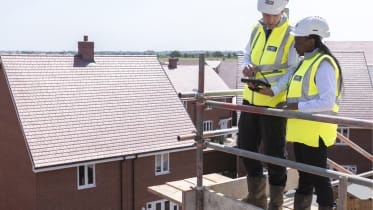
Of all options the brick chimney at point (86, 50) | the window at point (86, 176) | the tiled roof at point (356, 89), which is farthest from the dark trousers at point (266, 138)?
the tiled roof at point (356, 89)

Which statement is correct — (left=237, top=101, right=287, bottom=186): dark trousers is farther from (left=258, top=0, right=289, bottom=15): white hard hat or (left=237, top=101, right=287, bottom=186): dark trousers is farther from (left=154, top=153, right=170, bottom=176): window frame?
(left=154, top=153, right=170, bottom=176): window frame

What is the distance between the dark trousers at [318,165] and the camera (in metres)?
3.77

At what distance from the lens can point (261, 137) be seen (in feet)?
14.5

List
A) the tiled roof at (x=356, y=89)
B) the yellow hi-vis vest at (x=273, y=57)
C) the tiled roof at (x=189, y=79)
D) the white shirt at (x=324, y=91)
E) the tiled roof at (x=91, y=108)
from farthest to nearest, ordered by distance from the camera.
Result: the tiled roof at (x=189, y=79), the tiled roof at (x=356, y=89), the tiled roof at (x=91, y=108), the yellow hi-vis vest at (x=273, y=57), the white shirt at (x=324, y=91)

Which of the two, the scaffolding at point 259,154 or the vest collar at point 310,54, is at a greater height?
the vest collar at point 310,54

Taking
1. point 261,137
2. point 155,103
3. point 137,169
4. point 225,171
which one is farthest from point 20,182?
point 261,137

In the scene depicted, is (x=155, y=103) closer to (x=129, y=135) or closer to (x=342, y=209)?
(x=129, y=135)

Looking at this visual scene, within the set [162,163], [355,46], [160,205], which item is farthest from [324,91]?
[355,46]

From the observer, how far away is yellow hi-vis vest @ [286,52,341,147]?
12.0 ft

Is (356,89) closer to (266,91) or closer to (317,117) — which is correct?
(266,91)

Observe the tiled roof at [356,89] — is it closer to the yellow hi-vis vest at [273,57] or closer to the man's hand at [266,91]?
the yellow hi-vis vest at [273,57]

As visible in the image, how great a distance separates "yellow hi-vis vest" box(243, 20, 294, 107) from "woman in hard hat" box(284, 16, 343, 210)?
A: 1.02 feet

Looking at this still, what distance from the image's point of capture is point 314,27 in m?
3.69

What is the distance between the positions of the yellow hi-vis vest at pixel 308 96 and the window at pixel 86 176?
17351 millimetres
